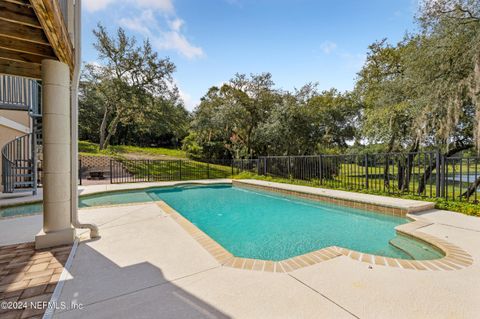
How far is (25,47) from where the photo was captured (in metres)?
2.69

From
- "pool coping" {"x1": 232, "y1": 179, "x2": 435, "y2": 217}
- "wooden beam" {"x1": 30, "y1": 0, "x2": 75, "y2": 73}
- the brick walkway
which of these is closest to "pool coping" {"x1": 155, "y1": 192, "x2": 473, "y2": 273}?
the brick walkway

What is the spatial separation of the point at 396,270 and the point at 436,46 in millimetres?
7476

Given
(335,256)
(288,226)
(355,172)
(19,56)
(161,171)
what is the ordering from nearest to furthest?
(335,256), (19,56), (288,226), (355,172), (161,171)

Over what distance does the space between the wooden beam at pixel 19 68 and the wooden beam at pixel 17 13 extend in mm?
1339

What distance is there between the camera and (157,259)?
98.2 inches

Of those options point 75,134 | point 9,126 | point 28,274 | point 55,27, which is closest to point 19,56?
point 75,134

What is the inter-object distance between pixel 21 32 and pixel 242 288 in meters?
3.45

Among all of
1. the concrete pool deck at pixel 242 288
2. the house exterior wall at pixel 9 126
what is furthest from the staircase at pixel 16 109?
the concrete pool deck at pixel 242 288

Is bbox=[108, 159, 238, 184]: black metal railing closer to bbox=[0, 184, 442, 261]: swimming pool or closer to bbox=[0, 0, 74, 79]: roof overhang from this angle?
bbox=[0, 184, 442, 261]: swimming pool

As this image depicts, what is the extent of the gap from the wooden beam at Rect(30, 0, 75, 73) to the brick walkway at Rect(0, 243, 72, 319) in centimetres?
236

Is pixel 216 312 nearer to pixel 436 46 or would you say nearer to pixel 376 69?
pixel 436 46

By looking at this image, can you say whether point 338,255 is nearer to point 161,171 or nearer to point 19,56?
point 19,56

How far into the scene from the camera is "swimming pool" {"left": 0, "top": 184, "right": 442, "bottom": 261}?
341cm

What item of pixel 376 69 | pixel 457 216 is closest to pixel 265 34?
pixel 376 69
